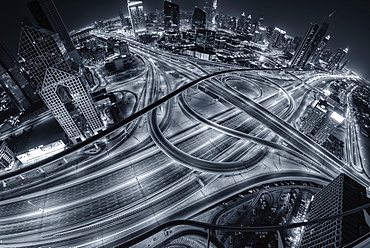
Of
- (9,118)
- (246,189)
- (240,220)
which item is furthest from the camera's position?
(9,118)

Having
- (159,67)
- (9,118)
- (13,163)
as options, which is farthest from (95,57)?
(13,163)

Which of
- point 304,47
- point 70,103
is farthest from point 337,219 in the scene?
point 304,47

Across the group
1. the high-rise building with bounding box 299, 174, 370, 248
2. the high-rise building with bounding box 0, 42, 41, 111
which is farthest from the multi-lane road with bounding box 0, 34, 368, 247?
the high-rise building with bounding box 0, 42, 41, 111

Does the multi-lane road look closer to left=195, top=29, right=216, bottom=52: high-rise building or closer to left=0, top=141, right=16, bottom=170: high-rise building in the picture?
left=0, top=141, right=16, bottom=170: high-rise building

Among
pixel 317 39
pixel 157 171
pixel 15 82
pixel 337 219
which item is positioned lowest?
pixel 337 219

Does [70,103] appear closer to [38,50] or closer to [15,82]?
[38,50]

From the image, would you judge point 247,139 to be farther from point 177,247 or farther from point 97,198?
point 97,198
